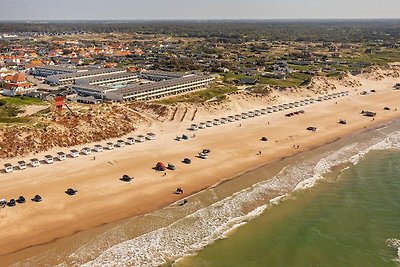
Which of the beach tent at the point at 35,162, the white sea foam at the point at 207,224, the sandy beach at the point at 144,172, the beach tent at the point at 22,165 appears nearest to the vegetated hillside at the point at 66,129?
the sandy beach at the point at 144,172

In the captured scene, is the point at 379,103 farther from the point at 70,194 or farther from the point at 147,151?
the point at 70,194

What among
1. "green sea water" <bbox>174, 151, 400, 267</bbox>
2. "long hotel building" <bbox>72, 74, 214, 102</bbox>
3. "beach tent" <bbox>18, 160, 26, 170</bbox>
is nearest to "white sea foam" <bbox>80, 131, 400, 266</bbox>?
"green sea water" <bbox>174, 151, 400, 267</bbox>

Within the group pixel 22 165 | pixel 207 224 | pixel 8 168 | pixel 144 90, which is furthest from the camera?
pixel 144 90

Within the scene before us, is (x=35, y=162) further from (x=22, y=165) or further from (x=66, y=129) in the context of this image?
(x=66, y=129)

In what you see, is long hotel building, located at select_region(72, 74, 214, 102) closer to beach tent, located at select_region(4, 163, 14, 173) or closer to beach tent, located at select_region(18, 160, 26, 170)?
beach tent, located at select_region(18, 160, 26, 170)

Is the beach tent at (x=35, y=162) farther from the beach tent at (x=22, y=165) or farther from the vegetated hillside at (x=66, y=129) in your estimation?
the vegetated hillside at (x=66, y=129)

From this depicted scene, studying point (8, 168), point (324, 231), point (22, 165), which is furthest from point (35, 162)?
point (324, 231)
